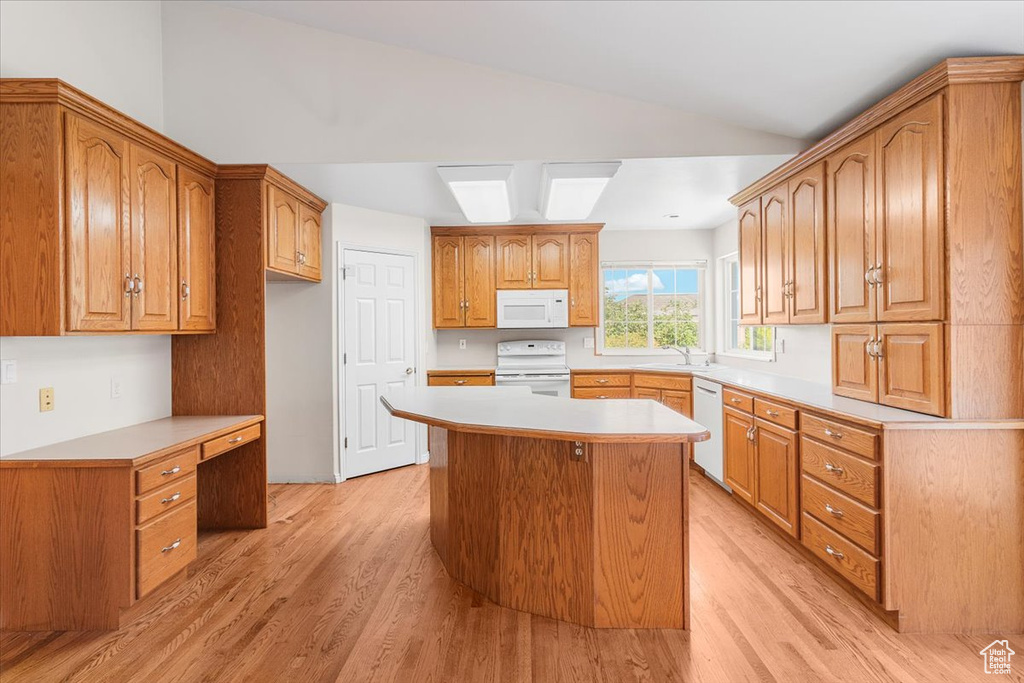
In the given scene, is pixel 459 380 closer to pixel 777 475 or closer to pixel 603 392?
pixel 603 392

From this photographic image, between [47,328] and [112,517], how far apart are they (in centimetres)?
82

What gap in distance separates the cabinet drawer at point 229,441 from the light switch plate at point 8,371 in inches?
32.4

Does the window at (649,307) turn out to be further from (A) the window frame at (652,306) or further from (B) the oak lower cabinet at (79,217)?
(B) the oak lower cabinet at (79,217)

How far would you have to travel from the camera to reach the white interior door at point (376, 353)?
463 cm

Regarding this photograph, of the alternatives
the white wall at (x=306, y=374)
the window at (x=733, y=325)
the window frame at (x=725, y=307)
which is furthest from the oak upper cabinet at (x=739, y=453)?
→ the white wall at (x=306, y=374)

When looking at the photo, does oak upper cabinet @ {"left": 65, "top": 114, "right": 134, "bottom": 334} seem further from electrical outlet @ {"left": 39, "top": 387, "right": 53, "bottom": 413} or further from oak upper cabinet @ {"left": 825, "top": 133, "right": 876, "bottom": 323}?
oak upper cabinet @ {"left": 825, "top": 133, "right": 876, "bottom": 323}

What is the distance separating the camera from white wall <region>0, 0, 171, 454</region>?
7.85ft

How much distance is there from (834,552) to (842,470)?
403 mm

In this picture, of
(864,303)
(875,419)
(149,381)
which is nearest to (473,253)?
(149,381)

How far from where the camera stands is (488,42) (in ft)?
10.1

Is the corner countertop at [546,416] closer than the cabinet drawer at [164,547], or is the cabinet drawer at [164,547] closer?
the corner countertop at [546,416]

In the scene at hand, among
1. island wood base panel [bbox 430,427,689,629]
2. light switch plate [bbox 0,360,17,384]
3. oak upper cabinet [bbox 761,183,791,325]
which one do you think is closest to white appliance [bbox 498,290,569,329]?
oak upper cabinet [bbox 761,183,791,325]

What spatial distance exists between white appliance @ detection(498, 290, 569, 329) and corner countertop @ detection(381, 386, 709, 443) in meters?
2.32

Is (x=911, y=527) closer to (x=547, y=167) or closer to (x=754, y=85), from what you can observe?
(x=754, y=85)
